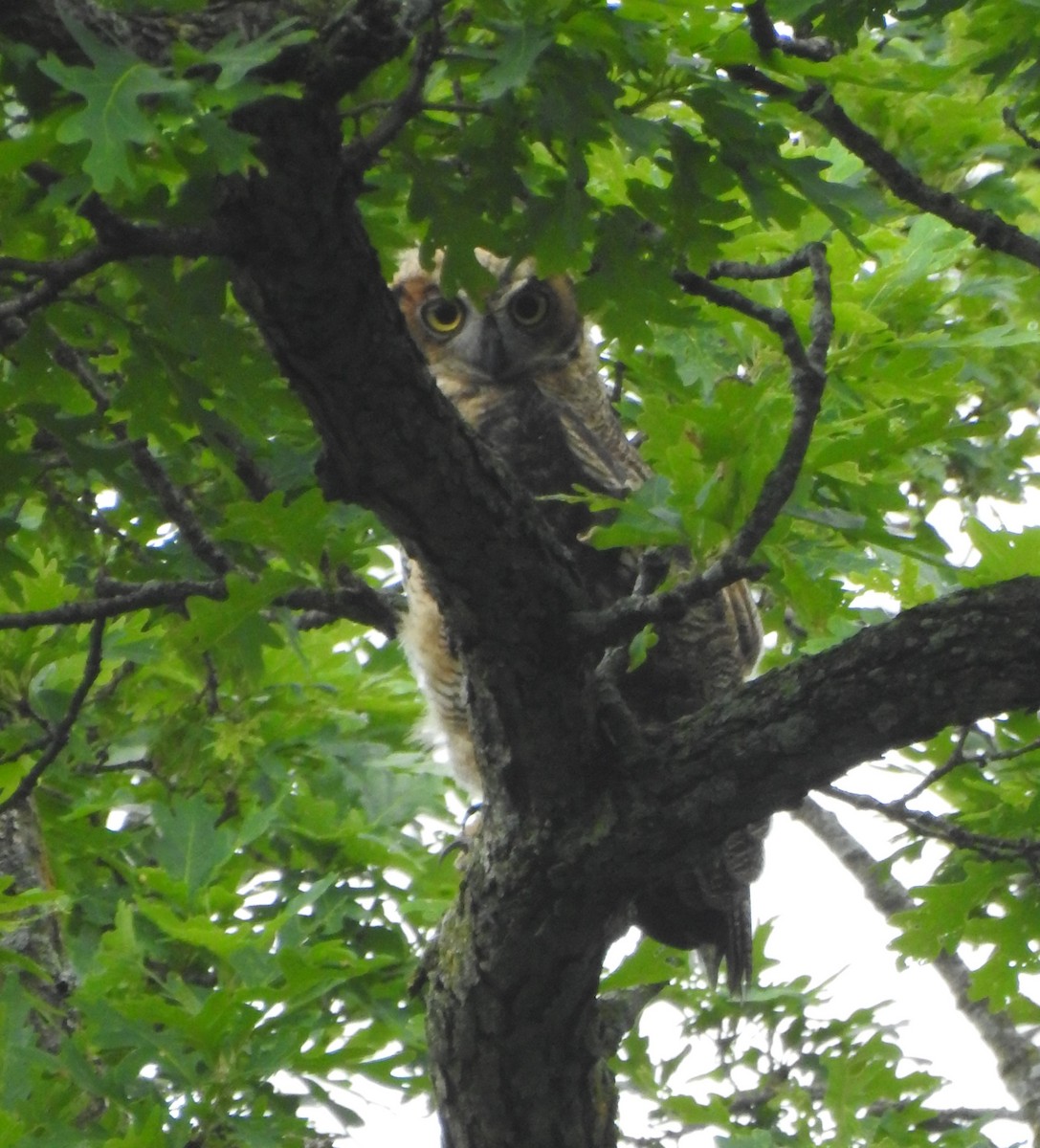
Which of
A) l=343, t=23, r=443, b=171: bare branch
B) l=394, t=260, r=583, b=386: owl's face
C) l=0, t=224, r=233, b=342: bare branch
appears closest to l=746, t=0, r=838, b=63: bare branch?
l=343, t=23, r=443, b=171: bare branch

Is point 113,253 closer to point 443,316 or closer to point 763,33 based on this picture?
point 763,33

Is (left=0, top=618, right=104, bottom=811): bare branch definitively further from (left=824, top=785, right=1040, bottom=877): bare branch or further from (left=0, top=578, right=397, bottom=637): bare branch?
(left=824, top=785, right=1040, bottom=877): bare branch

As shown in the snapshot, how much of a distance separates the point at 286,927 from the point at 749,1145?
1.03 m

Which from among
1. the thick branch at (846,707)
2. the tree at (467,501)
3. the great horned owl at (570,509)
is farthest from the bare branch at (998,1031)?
the thick branch at (846,707)

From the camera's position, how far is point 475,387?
3.79 metres

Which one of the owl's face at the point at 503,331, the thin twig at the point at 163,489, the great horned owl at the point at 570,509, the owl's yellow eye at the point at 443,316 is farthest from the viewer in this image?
the owl's yellow eye at the point at 443,316

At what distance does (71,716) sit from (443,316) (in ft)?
6.15

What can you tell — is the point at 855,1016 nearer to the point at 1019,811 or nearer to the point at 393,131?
the point at 1019,811

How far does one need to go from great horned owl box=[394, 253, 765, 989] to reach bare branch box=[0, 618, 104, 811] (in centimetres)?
108

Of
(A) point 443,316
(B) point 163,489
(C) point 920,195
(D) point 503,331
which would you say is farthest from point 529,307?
(B) point 163,489

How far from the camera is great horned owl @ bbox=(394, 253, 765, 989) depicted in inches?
137

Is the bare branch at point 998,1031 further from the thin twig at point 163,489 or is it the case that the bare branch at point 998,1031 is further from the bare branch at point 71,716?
the bare branch at point 71,716

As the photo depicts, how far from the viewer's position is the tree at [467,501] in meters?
1.68

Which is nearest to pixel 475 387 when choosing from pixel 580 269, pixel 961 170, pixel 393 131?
pixel 961 170
